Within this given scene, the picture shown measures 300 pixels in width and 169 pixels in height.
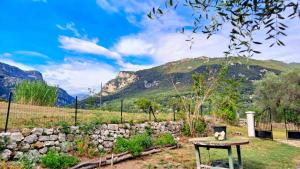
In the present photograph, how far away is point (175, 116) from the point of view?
20312 millimetres

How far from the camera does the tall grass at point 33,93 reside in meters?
18.1

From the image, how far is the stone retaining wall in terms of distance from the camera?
10042 millimetres

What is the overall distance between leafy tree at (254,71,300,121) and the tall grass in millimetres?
28747

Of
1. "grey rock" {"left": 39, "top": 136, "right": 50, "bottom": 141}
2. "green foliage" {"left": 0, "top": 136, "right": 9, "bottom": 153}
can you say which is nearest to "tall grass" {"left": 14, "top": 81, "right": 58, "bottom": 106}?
"grey rock" {"left": 39, "top": 136, "right": 50, "bottom": 141}

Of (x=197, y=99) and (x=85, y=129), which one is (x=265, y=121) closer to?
(x=197, y=99)

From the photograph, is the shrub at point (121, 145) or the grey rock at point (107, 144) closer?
the shrub at point (121, 145)

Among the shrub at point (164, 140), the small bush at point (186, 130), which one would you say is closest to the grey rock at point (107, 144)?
the shrub at point (164, 140)

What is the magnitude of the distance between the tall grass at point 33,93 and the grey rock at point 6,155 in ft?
27.9

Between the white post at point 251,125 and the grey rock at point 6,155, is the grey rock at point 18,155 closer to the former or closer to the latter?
the grey rock at point 6,155

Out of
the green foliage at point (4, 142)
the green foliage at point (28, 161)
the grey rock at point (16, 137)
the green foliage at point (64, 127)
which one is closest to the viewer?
the green foliage at point (28, 161)

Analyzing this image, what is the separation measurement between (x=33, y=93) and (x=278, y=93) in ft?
104

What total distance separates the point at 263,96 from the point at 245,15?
132ft

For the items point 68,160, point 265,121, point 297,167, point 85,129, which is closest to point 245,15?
point 68,160

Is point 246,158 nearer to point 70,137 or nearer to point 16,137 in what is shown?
point 70,137
